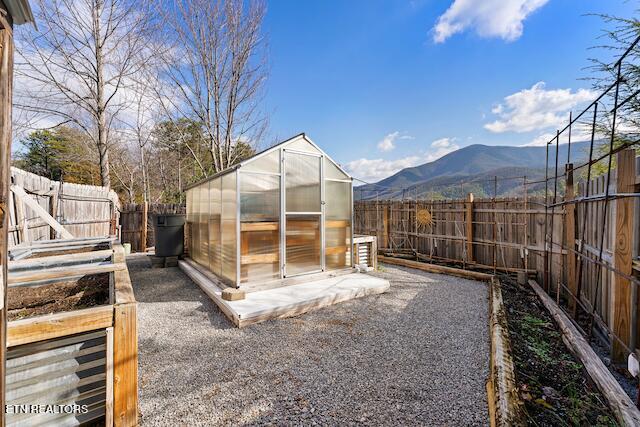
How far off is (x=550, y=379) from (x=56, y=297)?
4131 millimetres

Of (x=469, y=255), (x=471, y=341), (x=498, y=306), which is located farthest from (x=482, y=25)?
(x=471, y=341)

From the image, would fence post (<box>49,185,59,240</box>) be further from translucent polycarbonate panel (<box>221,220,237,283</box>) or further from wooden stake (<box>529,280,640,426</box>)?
wooden stake (<box>529,280,640,426</box>)

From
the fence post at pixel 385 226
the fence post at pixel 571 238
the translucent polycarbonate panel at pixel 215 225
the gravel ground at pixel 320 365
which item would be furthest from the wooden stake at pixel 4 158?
the fence post at pixel 385 226

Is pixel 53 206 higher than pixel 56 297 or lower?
higher

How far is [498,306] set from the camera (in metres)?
3.92

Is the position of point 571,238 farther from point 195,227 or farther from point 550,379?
point 195,227

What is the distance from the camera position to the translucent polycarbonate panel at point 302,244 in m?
4.79

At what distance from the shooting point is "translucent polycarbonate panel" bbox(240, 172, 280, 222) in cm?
432

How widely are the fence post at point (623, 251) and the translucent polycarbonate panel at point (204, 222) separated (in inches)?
228

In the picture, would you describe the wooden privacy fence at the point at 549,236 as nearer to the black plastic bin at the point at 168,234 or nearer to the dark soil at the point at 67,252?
the dark soil at the point at 67,252

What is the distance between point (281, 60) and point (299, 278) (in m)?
7.95

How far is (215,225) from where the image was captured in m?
5.17

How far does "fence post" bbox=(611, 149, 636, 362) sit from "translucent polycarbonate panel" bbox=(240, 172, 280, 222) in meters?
4.04

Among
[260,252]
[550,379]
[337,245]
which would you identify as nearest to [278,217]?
[260,252]
